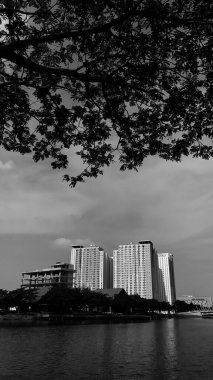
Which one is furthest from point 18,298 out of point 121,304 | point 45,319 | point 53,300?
point 121,304

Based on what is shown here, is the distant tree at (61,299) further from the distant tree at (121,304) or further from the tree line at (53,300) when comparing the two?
the distant tree at (121,304)

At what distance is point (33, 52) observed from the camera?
12.5 metres

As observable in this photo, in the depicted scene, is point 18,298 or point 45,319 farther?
point 18,298

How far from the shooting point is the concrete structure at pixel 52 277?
559ft

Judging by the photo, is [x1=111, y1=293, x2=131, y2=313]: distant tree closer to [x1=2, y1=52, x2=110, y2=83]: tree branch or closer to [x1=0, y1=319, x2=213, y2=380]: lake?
[x1=0, y1=319, x2=213, y2=380]: lake

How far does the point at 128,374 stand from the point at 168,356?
33.1 feet

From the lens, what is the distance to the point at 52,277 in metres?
172

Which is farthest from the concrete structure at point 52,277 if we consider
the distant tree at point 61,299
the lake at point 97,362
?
the lake at point 97,362

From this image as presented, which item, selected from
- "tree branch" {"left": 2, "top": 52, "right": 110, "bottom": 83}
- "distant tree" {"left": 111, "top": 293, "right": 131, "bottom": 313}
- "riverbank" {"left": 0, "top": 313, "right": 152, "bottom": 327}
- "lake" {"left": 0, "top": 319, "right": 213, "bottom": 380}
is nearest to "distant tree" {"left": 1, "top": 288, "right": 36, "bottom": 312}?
"riverbank" {"left": 0, "top": 313, "right": 152, "bottom": 327}

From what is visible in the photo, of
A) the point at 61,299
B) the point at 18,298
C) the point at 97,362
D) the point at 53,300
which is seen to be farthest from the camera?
the point at 61,299

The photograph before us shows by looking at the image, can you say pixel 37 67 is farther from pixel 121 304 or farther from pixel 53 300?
pixel 121 304

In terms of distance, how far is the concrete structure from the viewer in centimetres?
17049

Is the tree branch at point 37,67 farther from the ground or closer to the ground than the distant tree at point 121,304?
farther from the ground

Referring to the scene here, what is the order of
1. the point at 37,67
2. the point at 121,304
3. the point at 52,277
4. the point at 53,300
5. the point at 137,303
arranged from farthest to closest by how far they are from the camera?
the point at 52,277
the point at 137,303
the point at 121,304
the point at 53,300
the point at 37,67
